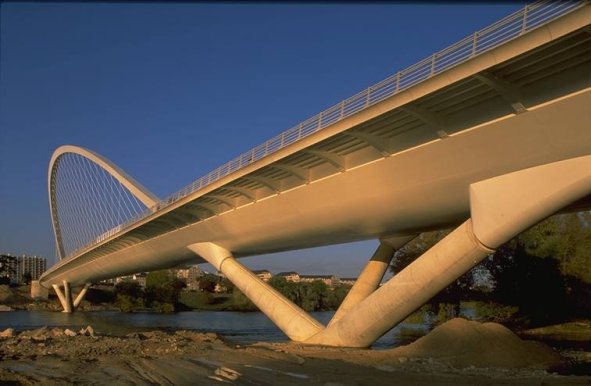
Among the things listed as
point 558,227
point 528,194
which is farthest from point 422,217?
point 558,227

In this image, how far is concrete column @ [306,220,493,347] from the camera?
20.0 meters

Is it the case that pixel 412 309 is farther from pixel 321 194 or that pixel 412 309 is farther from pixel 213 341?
pixel 213 341

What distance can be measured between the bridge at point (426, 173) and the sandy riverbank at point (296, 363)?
7.45 feet

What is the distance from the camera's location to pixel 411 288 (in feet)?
69.8

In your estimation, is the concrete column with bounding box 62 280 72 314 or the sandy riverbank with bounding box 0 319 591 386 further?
the concrete column with bounding box 62 280 72 314

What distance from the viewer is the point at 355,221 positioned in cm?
2780

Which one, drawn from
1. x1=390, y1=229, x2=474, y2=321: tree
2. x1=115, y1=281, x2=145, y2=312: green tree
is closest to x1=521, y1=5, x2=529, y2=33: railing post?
x1=390, y1=229, x2=474, y2=321: tree

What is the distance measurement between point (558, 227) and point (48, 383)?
1640 inches

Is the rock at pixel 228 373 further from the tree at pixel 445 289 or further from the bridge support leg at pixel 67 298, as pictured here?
the bridge support leg at pixel 67 298

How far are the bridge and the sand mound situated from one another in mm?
1649

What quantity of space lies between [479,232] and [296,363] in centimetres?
790

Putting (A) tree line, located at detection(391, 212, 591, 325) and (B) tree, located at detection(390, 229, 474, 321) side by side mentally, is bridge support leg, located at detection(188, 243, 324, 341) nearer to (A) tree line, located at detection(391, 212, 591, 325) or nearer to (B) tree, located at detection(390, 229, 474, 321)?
(B) tree, located at detection(390, 229, 474, 321)

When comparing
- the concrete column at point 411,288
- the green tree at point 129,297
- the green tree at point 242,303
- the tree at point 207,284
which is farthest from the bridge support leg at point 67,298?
the concrete column at point 411,288

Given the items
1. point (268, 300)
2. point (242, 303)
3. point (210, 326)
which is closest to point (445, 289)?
point (210, 326)
